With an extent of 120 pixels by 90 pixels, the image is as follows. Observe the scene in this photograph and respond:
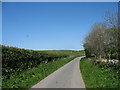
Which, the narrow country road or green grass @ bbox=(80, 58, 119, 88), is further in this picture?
the narrow country road

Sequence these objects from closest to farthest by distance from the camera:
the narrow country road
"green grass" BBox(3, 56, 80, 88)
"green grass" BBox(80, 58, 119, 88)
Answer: "green grass" BBox(80, 58, 119, 88)
"green grass" BBox(3, 56, 80, 88)
the narrow country road

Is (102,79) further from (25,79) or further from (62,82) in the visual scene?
(25,79)

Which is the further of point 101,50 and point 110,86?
point 101,50

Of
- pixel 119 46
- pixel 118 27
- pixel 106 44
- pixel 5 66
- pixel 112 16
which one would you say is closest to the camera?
pixel 5 66

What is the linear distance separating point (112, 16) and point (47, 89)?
482 inches

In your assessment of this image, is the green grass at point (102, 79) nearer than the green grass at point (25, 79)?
Yes

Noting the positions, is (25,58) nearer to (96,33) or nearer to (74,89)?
(74,89)

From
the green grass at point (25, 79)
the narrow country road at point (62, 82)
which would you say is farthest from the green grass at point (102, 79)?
the green grass at point (25, 79)

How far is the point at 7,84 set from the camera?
28.8 ft

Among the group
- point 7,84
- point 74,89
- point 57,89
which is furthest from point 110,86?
point 7,84

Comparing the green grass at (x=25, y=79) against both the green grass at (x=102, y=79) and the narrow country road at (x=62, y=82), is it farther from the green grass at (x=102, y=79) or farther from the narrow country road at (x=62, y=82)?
→ the green grass at (x=102, y=79)

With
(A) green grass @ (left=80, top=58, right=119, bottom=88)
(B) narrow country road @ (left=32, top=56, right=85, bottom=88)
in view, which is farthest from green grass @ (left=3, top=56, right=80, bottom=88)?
(A) green grass @ (left=80, top=58, right=119, bottom=88)

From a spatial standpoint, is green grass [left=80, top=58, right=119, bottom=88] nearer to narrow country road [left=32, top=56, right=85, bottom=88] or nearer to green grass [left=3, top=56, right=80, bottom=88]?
narrow country road [left=32, top=56, right=85, bottom=88]

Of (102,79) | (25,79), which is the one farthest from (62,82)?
(102,79)
